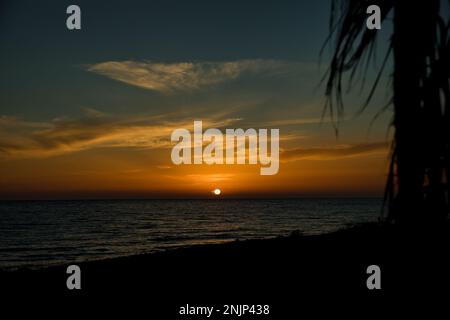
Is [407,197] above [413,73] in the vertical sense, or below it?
below

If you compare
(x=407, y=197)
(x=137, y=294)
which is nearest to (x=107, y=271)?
(x=137, y=294)

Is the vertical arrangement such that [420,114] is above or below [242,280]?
above

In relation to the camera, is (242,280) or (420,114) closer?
(420,114)

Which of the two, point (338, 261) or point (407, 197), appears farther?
point (338, 261)

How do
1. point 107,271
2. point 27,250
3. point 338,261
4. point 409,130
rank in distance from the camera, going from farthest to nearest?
point 27,250, point 107,271, point 338,261, point 409,130

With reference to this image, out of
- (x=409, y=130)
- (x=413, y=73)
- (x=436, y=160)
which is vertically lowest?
(x=436, y=160)

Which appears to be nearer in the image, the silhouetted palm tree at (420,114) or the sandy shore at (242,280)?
the silhouetted palm tree at (420,114)

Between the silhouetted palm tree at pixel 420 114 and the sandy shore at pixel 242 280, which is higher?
the silhouetted palm tree at pixel 420 114

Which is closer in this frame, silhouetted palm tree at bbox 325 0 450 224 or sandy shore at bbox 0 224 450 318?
silhouetted palm tree at bbox 325 0 450 224

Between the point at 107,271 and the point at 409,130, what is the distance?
9.83m

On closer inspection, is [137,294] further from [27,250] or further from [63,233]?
[63,233]

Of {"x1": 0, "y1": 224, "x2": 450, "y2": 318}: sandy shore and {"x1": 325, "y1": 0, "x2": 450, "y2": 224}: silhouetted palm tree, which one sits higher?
{"x1": 325, "y1": 0, "x2": 450, "y2": 224}: silhouetted palm tree
